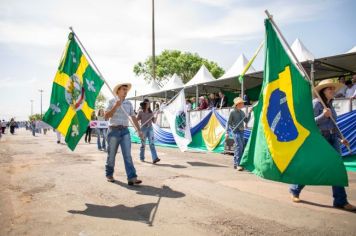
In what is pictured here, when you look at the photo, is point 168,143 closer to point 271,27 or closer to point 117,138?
point 117,138

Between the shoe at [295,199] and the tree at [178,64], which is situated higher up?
the tree at [178,64]

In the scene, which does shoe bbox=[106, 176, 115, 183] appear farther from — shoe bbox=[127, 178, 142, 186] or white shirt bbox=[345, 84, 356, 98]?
white shirt bbox=[345, 84, 356, 98]

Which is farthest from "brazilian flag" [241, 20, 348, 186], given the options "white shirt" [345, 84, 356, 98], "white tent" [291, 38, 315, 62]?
"white tent" [291, 38, 315, 62]

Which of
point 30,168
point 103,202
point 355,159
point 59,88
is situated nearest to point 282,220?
point 103,202

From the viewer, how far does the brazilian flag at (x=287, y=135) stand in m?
4.05

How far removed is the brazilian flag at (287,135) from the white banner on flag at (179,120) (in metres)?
6.17

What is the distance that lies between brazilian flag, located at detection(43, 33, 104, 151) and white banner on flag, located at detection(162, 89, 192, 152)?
205 inches

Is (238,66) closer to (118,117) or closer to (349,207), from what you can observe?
(118,117)

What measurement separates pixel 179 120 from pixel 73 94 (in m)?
5.85

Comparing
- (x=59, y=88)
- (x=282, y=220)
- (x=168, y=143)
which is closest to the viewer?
(x=282, y=220)

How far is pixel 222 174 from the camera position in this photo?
754 centimetres

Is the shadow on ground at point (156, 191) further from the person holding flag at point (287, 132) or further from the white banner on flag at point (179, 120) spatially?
the white banner on flag at point (179, 120)

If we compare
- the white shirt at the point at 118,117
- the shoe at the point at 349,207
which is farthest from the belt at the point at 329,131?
the white shirt at the point at 118,117

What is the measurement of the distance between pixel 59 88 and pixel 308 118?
4579 millimetres
